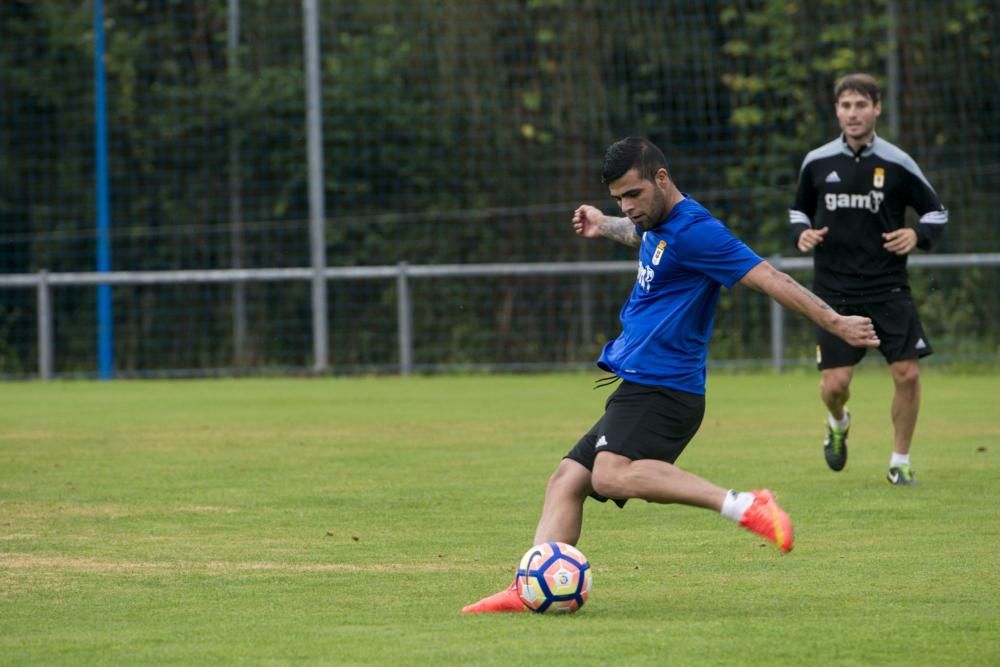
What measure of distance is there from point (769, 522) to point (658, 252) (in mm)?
1072

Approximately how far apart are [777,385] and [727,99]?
4.94 metres

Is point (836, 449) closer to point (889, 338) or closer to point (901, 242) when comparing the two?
point (889, 338)

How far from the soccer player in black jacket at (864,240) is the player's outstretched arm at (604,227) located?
3072 millimetres

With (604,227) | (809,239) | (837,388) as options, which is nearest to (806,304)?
(604,227)

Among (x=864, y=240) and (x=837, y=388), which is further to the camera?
(x=864, y=240)

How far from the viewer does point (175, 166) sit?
898 inches

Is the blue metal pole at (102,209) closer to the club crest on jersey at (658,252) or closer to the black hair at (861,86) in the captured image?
the black hair at (861,86)

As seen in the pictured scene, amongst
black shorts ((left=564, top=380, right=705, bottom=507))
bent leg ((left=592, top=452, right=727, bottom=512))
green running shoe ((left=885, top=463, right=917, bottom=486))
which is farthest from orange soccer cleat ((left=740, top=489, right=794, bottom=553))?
green running shoe ((left=885, top=463, right=917, bottom=486))

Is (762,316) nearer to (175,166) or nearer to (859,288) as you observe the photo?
(175,166)

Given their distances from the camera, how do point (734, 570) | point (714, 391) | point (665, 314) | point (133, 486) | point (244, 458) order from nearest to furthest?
1. point (665, 314)
2. point (734, 570)
3. point (133, 486)
4. point (244, 458)
5. point (714, 391)

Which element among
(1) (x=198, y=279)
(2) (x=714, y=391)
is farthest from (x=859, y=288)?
(1) (x=198, y=279)

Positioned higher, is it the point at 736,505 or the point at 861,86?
the point at 861,86

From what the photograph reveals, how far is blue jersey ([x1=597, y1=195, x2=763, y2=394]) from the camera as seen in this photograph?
6.28 meters

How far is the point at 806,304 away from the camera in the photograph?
6227mm
